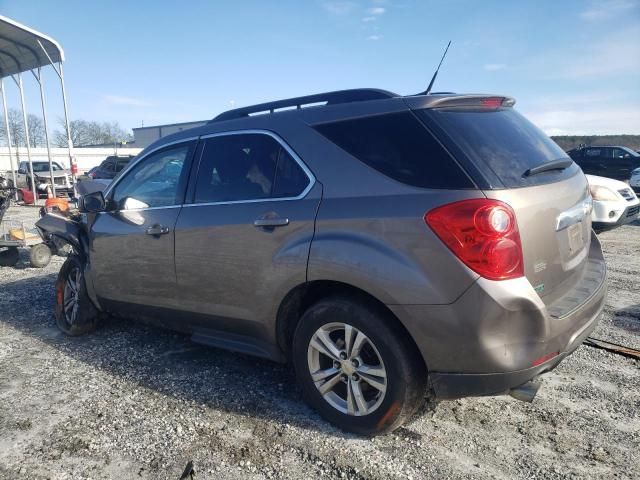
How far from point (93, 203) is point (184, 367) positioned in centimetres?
158

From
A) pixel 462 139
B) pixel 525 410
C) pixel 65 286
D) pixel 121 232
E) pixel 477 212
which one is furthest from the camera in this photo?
pixel 65 286

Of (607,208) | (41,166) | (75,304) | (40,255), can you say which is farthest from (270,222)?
(41,166)

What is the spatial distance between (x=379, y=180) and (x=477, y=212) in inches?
21.9

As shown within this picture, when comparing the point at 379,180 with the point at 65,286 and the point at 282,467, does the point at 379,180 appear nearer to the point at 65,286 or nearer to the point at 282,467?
the point at 282,467

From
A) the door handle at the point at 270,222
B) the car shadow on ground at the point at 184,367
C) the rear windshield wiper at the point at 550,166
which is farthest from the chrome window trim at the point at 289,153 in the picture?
the car shadow on ground at the point at 184,367

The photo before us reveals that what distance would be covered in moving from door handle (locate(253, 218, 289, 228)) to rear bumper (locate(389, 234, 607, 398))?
823 mm

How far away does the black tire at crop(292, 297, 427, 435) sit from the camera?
2.48 m

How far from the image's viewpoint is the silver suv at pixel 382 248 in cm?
226

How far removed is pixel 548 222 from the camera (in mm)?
2441

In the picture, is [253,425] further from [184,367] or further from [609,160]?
[609,160]

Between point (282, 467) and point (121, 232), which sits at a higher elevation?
point (121, 232)

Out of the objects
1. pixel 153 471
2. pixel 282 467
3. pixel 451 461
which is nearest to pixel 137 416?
pixel 153 471

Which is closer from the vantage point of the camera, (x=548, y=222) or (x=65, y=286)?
(x=548, y=222)

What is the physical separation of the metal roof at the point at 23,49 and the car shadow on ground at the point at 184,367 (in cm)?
907
